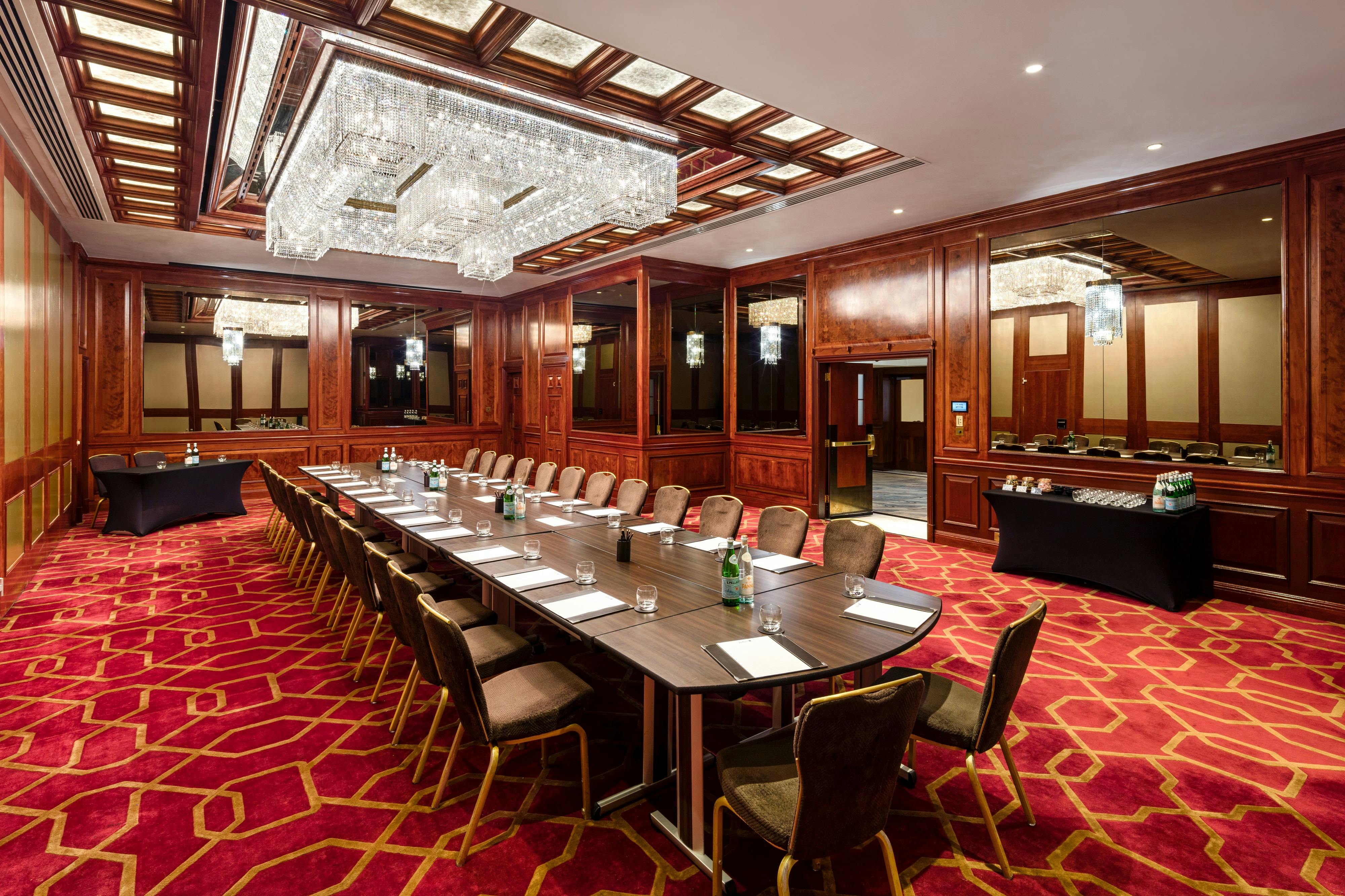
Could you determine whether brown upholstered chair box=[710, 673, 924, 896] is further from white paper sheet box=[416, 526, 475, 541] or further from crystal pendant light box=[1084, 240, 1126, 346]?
crystal pendant light box=[1084, 240, 1126, 346]

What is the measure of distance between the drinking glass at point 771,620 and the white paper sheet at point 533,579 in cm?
107

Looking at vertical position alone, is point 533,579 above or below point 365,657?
above

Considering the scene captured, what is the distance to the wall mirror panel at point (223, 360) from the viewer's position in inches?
378

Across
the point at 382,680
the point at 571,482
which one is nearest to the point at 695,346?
the point at 571,482

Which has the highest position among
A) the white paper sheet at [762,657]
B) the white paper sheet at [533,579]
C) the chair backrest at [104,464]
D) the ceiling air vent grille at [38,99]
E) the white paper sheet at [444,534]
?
the ceiling air vent grille at [38,99]

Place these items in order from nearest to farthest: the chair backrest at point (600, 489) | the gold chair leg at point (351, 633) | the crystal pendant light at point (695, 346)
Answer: the gold chair leg at point (351, 633) < the chair backrest at point (600, 489) < the crystal pendant light at point (695, 346)

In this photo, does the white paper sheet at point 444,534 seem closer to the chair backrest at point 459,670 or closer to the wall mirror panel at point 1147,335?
the chair backrest at point 459,670

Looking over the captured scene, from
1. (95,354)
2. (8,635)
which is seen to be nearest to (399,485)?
(8,635)

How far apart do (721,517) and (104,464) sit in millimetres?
8286

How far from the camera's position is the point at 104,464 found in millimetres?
8094

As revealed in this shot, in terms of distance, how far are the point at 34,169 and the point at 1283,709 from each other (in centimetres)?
981

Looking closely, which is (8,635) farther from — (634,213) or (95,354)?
(95,354)

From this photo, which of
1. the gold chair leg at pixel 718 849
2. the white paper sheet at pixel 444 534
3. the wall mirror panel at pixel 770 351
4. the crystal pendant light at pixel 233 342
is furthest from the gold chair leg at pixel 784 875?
the crystal pendant light at pixel 233 342

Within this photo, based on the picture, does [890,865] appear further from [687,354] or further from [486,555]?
[687,354]
